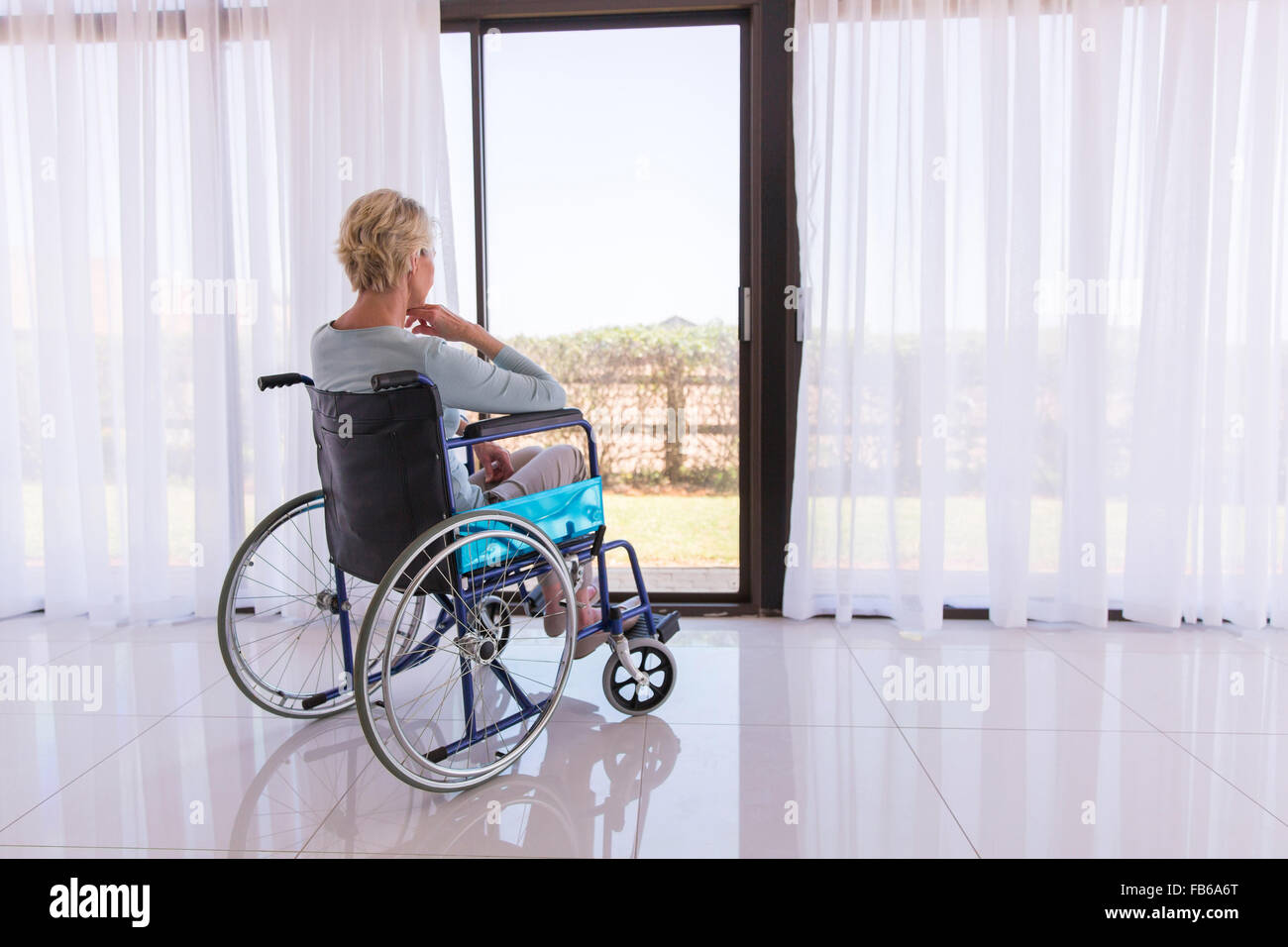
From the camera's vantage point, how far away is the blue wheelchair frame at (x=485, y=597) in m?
1.87

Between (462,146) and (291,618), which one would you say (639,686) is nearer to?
(291,618)

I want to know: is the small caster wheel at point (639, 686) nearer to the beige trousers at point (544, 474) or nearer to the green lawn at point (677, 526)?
the beige trousers at point (544, 474)

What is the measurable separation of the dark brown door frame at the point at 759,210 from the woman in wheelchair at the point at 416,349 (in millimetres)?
1033

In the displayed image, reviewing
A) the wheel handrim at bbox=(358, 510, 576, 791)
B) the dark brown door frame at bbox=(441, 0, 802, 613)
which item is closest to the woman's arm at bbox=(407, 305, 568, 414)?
the wheel handrim at bbox=(358, 510, 576, 791)

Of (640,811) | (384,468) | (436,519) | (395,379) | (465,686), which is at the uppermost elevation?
(395,379)

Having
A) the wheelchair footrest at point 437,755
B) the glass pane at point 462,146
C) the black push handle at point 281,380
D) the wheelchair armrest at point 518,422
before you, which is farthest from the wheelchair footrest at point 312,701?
the glass pane at point 462,146

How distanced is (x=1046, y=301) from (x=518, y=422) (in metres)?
1.89

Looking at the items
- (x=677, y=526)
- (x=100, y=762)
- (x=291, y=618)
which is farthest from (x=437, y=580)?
(x=677, y=526)

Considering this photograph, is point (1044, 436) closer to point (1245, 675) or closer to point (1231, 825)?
point (1245, 675)

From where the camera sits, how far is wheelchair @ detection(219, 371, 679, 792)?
5.86 feet

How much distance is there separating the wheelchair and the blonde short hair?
0.28 m

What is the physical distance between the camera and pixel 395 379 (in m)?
1.74

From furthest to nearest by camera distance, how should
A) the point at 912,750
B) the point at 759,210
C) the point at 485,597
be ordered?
1. the point at 759,210
2. the point at 912,750
3. the point at 485,597
